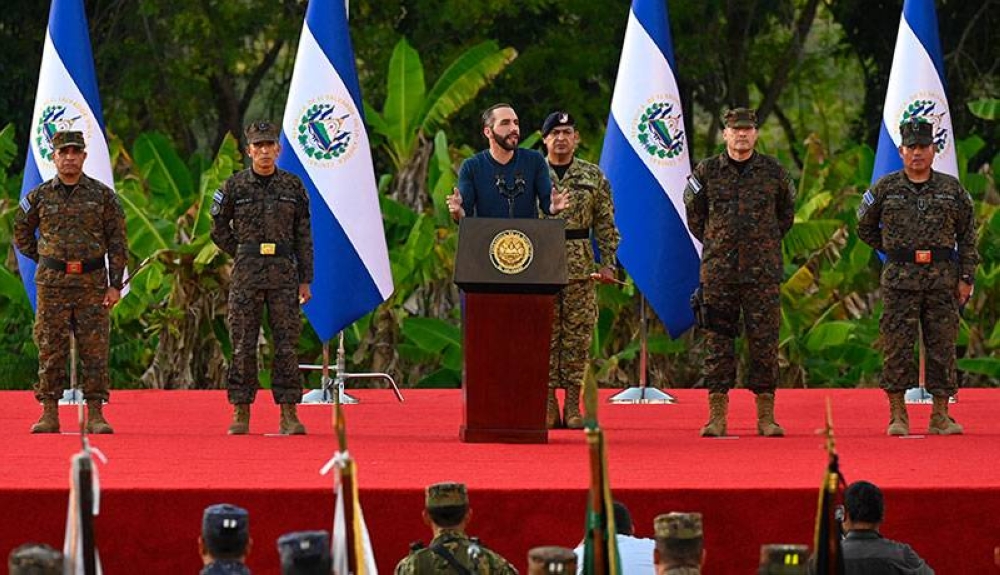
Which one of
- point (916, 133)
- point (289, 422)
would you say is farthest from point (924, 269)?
point (289, 422)

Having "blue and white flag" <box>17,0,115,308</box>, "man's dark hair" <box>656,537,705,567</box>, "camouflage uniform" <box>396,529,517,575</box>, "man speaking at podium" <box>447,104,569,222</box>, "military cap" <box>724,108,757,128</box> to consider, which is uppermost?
"blue and white flag" <box>17,0,115,308</box>

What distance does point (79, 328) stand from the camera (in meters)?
10.4

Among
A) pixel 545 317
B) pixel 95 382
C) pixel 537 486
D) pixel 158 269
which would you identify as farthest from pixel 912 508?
pixel 158 269

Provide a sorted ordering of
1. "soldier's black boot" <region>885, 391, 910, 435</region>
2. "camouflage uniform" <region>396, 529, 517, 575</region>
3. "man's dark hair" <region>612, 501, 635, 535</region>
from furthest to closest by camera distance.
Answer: "soldier's black boot" <region>885, 391, 910, 435</region> → "man's dark hair" <region>612, 501, 635, 535</region> → "camouflage uniform" <region>396, 529, 517, 575</region>

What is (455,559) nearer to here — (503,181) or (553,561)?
(553,561)

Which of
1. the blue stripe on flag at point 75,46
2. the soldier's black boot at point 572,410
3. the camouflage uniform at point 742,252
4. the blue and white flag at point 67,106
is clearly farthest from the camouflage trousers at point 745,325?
the blue stripe on flag at point 75,46

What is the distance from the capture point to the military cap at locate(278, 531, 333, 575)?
16.2 feet

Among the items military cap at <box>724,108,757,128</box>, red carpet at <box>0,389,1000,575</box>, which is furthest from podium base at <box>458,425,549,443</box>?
military cap at <box>724,108,757,128</box>

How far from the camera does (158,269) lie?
15891 millimetres

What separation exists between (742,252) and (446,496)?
449 cm

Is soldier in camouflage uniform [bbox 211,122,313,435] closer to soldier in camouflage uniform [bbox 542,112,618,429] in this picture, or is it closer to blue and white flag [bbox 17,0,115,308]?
soldier in camouflage uniform [bbox 542,112,618,429]

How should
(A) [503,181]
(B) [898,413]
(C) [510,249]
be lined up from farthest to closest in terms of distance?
(B) [898,413] < (A) [503,181] < (C) [510,249]

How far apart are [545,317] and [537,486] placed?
90.2 inches

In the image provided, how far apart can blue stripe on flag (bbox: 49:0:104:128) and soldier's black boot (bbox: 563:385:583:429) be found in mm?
4114
